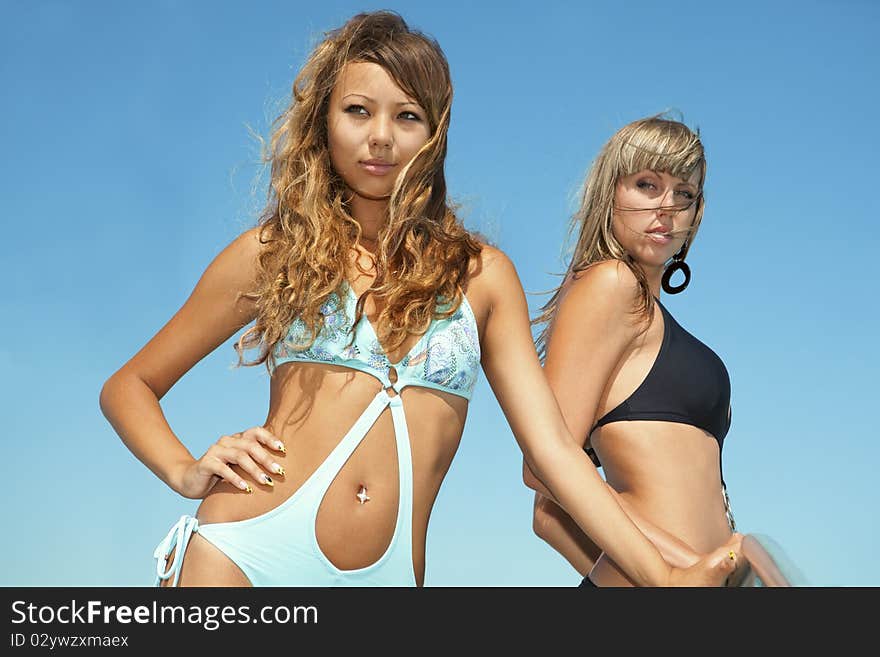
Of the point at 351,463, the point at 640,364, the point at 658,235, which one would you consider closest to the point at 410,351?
the point at 351,463

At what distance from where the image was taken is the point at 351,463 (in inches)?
116

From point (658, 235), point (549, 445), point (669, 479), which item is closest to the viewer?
point (549, 445)

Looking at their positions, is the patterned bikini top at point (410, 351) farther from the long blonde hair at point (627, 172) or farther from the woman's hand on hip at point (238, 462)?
the long blonde hair at point (627, 172)

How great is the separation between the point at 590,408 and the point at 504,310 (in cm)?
59

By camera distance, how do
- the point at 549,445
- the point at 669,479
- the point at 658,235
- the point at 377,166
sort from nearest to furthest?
the point at 549,445 → the point at 377,166 → the point at 669,479 → the point at 658,235

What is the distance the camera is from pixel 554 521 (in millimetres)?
3688

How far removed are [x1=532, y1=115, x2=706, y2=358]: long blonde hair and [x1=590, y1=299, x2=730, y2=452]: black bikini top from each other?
0.55 ft

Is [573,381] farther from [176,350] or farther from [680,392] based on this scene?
[176,350]

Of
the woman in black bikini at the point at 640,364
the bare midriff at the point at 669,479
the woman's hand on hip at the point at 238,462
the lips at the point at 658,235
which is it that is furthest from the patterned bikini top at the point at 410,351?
the lips at the point at 658,235

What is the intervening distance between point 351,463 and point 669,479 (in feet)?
3.80

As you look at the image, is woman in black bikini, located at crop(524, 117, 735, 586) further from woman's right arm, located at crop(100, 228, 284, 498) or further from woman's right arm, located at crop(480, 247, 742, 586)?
woman's right arm, located at crop(100, 228, 284, 498)

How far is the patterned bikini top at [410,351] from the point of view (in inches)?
118
